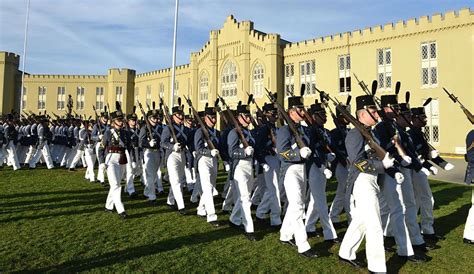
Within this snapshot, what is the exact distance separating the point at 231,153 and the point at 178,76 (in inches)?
1817

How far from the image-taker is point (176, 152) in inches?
344

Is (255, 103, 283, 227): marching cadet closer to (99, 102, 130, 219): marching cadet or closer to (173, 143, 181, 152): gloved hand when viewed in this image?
(173, 143, 181, 152): gloved hand

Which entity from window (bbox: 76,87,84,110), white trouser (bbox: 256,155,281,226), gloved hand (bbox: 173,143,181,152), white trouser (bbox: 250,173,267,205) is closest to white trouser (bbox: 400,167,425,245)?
white trouser (bbox: 256,155,281,226)

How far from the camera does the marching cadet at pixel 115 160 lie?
8055 mm

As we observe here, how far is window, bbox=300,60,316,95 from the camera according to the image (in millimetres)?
37594

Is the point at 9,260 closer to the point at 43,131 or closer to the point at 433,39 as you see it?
the point at 43,131

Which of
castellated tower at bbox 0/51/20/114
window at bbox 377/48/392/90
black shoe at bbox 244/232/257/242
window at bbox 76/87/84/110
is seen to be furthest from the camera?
window at bbox 76/87/84/110

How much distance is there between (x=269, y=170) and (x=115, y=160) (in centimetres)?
338

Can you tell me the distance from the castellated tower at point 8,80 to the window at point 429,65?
5721 cm

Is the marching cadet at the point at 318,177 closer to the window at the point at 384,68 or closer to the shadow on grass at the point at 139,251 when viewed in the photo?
the shadow on grass at the point at 139,251

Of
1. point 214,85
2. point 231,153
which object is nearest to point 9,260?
point 231,153

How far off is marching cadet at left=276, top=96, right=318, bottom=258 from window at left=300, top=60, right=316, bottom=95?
31.6 metres

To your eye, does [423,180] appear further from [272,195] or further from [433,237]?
[272,195]

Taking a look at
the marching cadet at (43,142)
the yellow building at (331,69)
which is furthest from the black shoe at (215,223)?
the yellow building at (331,69)
